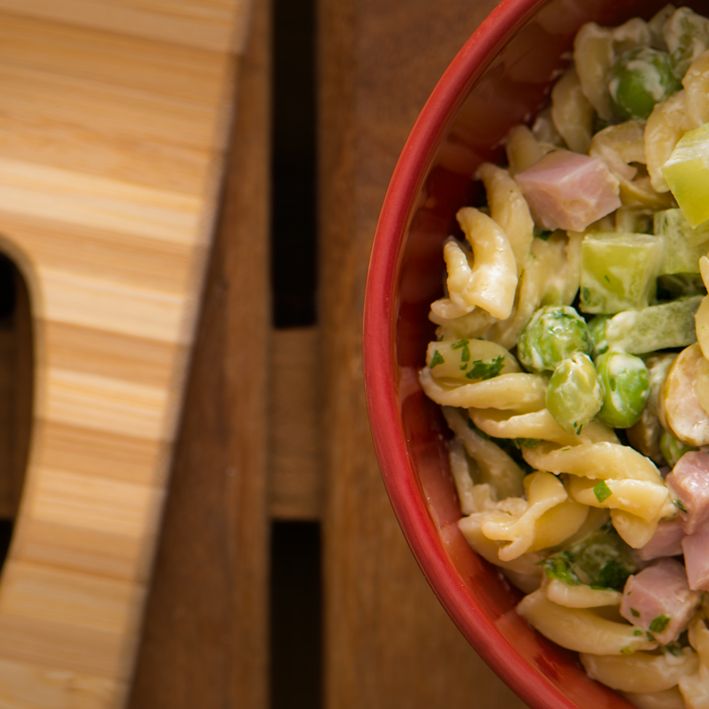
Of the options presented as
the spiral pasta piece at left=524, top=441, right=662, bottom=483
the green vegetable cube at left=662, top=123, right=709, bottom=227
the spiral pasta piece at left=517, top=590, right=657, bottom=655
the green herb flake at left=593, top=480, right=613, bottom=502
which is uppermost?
the green vegetable cube at left=662, top=123, right=709, bottom=227

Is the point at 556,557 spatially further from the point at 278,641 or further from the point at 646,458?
the point at 278,641

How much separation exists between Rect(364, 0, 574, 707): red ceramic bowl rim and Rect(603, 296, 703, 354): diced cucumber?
0.18 meters

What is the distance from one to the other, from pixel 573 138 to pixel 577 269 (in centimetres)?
13

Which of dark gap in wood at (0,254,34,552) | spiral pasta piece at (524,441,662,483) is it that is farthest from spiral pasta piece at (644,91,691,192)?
dark gap in wood at (0,254,34,552)

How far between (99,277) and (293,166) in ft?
1.27

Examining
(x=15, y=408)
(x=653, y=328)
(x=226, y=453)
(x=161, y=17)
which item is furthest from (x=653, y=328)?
(x=15, y=408)

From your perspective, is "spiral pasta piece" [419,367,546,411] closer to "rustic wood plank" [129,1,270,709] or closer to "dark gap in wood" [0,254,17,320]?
"rustic wood plank" [129,1,270,709]

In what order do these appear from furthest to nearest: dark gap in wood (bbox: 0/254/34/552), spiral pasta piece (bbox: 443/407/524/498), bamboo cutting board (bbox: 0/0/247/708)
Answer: dark gap in wood (bbox: 0/254/34/552), bamboo cutting board (bbox: 0/0/247/708), spiral pasta piece (bbox: 443/407/524/498)

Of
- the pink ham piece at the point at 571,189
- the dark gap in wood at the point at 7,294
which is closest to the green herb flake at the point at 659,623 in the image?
the pink ham piece at the point at 571,189

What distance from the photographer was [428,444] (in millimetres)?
927

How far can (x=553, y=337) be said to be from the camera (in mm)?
856

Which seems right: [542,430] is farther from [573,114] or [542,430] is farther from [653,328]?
[573,114]

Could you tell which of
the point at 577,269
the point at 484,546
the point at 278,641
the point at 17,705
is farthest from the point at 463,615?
the point at 278,641

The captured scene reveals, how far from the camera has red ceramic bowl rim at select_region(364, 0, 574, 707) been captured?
2.73 feet
